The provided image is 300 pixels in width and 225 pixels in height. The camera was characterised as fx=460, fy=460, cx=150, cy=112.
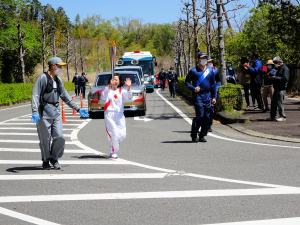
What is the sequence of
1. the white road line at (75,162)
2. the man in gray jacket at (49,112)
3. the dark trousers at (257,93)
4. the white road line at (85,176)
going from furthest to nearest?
the dark trousers at (257,93), the white road line at (75,162), the man in gray jacket at (49,112), the white road line at (85,176)

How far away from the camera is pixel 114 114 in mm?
8602

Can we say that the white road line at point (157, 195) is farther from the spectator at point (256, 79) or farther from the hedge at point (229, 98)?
the spectator at point (256, 79)

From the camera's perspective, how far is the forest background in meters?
21.6

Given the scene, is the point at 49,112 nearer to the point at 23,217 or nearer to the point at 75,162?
the point at 75,162

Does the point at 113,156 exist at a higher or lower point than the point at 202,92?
lower

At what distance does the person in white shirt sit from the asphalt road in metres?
0.36

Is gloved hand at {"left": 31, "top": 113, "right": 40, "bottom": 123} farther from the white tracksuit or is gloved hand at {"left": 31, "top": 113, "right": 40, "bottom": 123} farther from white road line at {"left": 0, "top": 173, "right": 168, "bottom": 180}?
the white tracksuit

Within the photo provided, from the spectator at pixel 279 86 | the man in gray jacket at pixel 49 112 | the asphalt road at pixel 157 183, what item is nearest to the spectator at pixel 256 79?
the spectator at pixel 279 86

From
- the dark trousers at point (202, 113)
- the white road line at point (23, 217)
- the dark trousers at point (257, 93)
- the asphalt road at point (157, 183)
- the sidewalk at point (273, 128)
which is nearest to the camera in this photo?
the white road line at point (23, 217)

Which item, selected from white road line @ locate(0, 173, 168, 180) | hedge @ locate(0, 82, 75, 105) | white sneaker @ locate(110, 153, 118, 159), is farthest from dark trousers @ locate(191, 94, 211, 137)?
hedge @ locate(0, 82, 75, 105)

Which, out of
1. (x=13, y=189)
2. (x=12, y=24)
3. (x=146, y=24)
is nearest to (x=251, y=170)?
(x=13, y=189)

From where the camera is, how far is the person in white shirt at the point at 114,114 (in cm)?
850

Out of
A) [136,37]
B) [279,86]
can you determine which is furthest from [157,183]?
[136,37]

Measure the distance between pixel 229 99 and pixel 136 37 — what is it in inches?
→ 4384
